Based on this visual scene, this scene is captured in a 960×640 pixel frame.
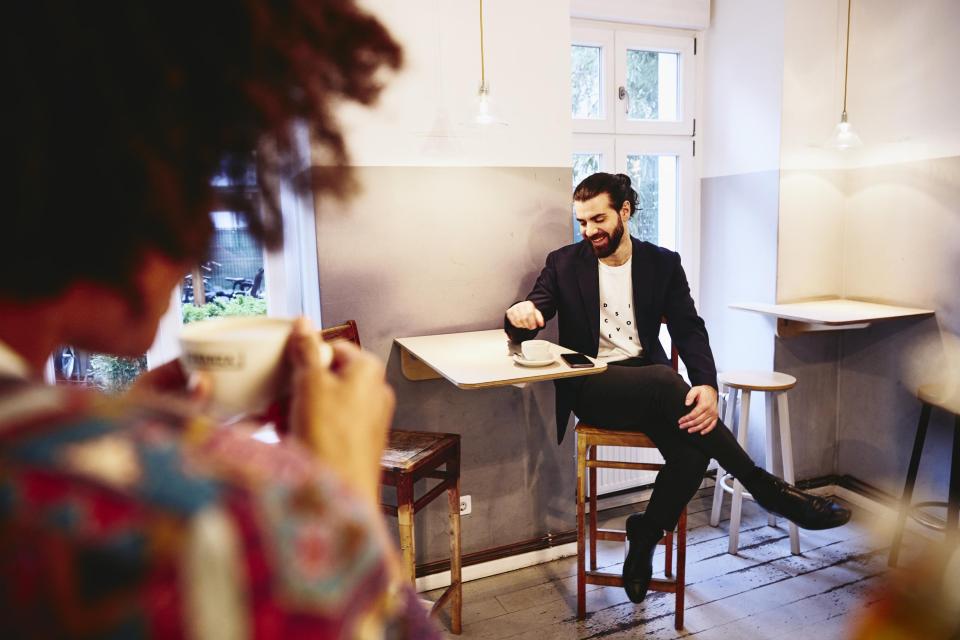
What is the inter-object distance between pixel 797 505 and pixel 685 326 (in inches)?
30.8

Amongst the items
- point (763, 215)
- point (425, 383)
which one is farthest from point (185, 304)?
point (763, 215)

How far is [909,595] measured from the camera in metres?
0.56

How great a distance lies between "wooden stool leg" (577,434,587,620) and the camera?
7.44 feet

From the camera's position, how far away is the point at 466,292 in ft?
8.61

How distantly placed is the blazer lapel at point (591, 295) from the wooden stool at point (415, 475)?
0.72 meters

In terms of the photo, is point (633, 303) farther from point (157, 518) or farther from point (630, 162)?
point (157, 518)

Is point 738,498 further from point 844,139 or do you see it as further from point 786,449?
point 844,139

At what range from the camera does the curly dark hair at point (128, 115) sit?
1.08ft

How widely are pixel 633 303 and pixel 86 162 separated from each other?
2439 millimetres

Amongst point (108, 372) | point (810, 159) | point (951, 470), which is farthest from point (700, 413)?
point (108, 372)

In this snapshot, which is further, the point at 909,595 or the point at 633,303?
the point at 633,303

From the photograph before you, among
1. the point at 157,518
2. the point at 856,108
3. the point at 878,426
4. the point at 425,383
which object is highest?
the point at 856,108

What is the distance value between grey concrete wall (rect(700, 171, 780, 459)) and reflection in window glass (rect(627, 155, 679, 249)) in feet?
0.59

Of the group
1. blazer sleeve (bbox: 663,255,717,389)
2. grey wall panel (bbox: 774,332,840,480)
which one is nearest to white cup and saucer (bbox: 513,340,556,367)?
blazer sleeve (bbox: 663,255,717,389)
